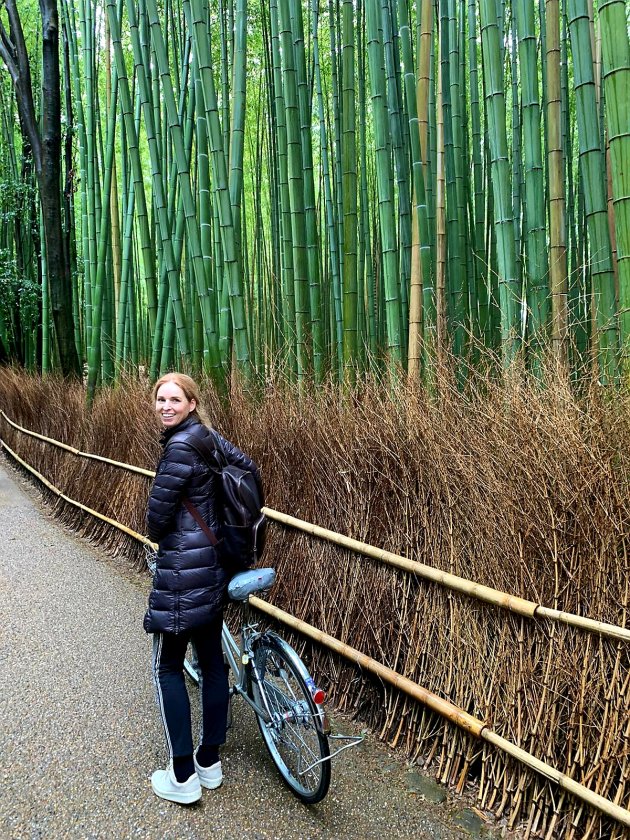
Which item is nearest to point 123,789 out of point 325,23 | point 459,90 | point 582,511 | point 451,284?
point 582,511

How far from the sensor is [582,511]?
66.5 inches

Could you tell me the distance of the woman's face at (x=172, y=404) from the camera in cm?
192

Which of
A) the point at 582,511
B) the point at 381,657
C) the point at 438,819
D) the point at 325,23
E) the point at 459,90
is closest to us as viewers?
the point at 582,511

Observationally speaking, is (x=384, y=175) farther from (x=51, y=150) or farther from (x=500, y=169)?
(x=51, y=150)

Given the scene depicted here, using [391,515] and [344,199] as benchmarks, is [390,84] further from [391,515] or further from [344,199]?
[391,515]

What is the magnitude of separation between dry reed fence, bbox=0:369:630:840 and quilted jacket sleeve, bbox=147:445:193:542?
0.80 metres

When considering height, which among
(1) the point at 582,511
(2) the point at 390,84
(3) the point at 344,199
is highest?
(2) the point at 390,84

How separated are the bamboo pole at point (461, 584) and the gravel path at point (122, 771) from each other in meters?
0.59

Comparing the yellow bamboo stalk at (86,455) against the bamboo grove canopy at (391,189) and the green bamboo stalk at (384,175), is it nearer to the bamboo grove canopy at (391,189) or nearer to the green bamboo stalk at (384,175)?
the bamboo grove canopy at (391,189)

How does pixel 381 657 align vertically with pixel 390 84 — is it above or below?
below

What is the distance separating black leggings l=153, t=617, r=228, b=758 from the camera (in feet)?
5.98

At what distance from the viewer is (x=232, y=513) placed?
190 cm

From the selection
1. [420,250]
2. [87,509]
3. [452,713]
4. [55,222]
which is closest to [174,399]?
[452,713]

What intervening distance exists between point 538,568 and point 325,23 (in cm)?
626
